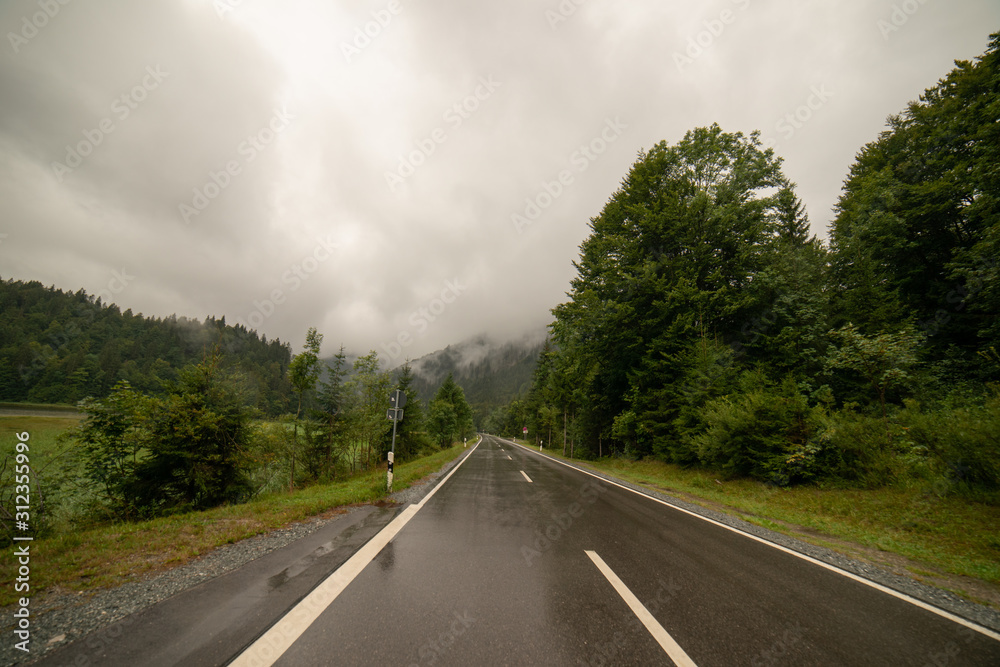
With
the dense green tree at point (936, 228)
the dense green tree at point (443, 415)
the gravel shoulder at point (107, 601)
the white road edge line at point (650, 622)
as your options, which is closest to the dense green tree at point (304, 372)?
the gravel shoulder at point (107, 601)

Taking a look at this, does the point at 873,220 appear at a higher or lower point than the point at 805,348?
higher

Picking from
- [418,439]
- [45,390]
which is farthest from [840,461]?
[45,390]

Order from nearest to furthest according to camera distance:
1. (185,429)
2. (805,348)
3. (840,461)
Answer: (185,429) → (840,461) → (805,348)

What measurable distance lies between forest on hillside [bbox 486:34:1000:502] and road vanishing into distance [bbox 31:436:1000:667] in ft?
26.5

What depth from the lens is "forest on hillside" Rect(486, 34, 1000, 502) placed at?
429 inches

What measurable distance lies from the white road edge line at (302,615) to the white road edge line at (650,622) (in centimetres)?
282

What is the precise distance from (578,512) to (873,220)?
69.7 feet

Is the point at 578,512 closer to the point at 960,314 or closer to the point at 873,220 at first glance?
the point at 960,314

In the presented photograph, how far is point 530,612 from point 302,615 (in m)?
1.99

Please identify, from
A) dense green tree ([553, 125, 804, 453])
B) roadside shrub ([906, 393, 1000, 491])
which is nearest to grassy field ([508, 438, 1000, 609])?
roadside shrub ([906, 393, 1000, 491])

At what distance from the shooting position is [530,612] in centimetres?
318

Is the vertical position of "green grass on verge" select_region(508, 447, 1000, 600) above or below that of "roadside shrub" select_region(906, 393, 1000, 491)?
below

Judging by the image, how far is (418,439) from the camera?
27109mm

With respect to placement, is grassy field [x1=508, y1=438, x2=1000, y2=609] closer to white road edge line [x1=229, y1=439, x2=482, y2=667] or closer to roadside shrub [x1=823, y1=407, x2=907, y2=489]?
roadside shrub [x1=823, y1=407, x2=907, y2=489]
